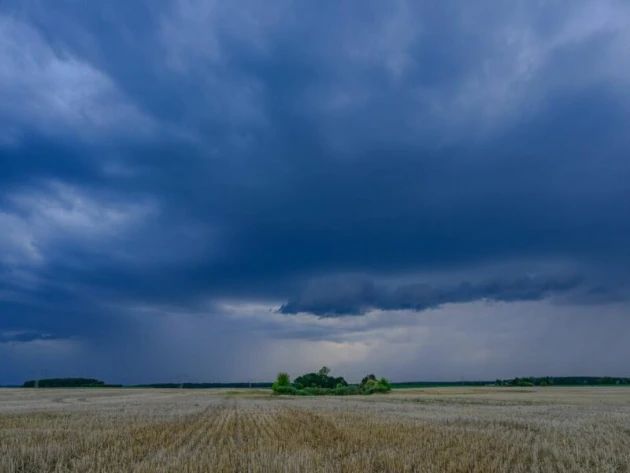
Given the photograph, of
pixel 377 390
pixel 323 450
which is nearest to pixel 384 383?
pixel 377 390

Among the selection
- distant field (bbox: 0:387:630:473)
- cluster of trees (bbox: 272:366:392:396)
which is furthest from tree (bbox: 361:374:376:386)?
distant field (bbox: 0:387:630:473)

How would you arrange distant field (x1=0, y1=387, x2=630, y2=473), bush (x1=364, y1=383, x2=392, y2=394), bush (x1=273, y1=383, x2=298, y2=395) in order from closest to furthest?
distant field (x1=0, y1=387, x2=630, y2=473)
bush (x1=364, y1=383, x2=392, y2=394)
bush (x1=273, y1=383, x2=298, y2=395)

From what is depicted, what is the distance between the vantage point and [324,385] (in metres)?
151

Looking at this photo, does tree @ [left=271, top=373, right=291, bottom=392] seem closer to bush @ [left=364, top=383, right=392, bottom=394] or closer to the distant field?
bush @ [left=364, top=383, right=392, bottom=394]

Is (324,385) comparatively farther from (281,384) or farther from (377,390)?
(377,390)

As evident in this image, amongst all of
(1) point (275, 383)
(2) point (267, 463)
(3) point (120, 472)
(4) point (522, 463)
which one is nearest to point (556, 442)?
(4) point (522, 463)

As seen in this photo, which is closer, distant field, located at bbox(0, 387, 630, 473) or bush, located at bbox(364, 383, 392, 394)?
distant field, located at bbox(0, 387, 630, 473)

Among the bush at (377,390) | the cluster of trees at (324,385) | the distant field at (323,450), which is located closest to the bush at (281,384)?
the cluster of trees at (324,385)

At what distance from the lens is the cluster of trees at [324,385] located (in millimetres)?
113000

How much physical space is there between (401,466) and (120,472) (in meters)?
6.02

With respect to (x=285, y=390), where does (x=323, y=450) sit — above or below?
below

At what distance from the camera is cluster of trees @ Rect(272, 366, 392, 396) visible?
113 m

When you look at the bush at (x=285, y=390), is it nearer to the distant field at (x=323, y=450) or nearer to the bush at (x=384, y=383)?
the bush at (x=384, y=383)

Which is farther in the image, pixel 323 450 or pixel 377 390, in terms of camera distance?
pixel 377 390
